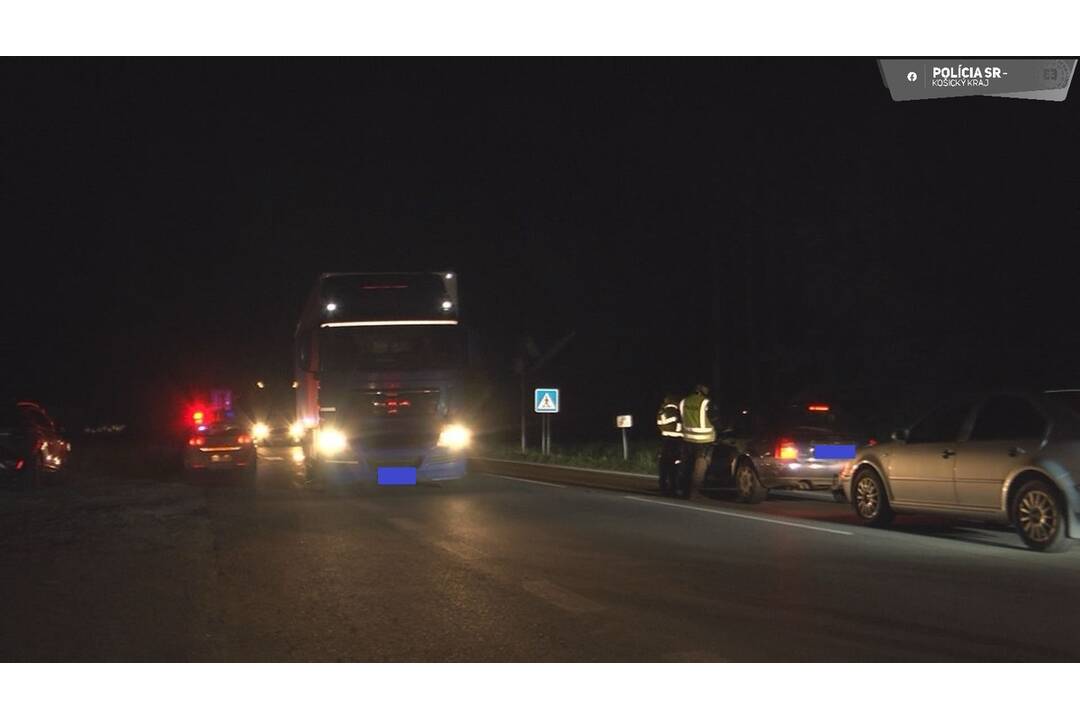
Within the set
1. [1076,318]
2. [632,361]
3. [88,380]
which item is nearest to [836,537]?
[1076,318]

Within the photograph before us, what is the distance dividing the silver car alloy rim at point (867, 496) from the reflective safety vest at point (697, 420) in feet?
13.3

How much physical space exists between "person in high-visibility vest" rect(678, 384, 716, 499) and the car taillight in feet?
5.33

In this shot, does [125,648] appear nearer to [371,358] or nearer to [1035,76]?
[371,358]

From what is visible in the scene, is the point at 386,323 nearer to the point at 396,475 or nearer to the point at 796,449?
the point at 396,475

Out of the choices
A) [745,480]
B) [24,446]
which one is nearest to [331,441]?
[745,480]

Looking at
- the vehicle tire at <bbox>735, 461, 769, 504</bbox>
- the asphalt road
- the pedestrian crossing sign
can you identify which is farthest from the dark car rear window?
the pedestrian crossing sign

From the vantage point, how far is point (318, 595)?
9.41m

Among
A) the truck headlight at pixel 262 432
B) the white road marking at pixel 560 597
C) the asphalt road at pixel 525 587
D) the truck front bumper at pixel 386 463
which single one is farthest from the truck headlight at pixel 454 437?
the truck headlight at pixel 262 432

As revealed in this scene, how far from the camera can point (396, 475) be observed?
64.9 feet

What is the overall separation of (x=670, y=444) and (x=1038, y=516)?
308 inches

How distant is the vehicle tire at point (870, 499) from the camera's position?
14125mm

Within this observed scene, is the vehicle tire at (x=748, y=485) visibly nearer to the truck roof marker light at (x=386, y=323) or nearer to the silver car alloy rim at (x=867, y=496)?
the silver car alloy rim at (x=867, y=496)

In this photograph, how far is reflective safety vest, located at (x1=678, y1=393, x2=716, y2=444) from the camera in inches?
725

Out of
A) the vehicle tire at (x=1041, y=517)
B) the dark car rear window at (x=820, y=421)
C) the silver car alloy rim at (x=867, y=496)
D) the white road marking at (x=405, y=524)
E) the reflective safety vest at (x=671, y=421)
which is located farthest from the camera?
the reflective safety vest at (x=671, y=421)
